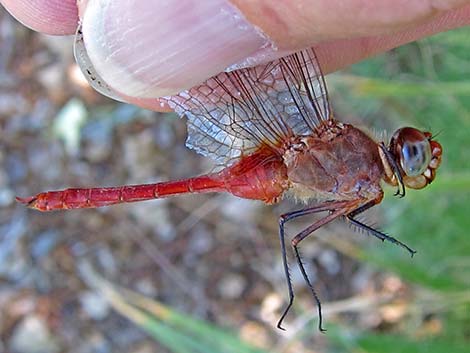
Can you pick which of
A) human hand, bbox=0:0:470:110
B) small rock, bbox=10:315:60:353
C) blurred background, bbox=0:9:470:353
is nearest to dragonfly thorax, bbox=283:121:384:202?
human hand, bbox=0:0:470:110

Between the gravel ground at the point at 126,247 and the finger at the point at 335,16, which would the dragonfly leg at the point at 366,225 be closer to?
the finger at the point at 335,16

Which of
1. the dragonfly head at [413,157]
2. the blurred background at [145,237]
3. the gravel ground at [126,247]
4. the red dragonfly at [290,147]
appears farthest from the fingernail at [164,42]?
the gravel ground at [126,247]

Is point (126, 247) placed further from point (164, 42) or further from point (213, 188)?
point (164, 42)

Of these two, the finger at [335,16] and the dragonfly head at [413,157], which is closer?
the finger at [335,16]

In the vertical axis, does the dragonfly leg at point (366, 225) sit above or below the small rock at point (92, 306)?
above

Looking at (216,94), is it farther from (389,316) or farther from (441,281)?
(389,316)

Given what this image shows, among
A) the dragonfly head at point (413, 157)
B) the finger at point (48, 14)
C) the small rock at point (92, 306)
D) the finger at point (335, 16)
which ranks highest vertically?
the finger at point (335, 16)
